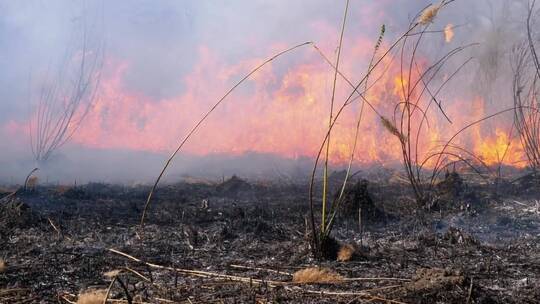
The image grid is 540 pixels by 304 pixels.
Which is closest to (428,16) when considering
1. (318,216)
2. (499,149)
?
(318,216)

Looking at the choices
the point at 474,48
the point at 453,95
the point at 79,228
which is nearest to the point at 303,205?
the point at 79,228

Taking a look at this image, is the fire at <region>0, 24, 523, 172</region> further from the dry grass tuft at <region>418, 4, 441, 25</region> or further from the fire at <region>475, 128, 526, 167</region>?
the dry grass tuft at <region>418, 4, 441, 25</region>

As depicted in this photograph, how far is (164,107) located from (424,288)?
64.5 ft

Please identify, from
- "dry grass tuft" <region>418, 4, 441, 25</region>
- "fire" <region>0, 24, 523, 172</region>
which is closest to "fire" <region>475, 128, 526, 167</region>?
"fire" <region>0, 24, 523, 172</region>

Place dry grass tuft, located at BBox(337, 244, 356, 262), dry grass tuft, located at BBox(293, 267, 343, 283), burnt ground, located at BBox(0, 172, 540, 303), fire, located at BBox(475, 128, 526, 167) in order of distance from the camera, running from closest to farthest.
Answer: burnt ground, located at BBox(0, 172, 540, 303) → dry grass tuft, located at BBox(293, 267, 343, 283) → dry grass tuft, located at BBox(337, 244, 356, 262) → fire, located at BBox(475, 128, 526, 167)

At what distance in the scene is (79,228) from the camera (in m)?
5.98

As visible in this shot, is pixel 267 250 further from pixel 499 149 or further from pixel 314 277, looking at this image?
pixel 499 149

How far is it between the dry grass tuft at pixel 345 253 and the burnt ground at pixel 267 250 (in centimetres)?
9

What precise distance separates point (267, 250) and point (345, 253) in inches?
35.6

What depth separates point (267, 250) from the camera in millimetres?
4590

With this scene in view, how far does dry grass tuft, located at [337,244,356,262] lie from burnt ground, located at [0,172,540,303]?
89 mm

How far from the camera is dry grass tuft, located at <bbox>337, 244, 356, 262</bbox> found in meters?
3.91

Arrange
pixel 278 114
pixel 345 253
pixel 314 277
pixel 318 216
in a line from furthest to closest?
pixel 278 114
pixel 318 216
pixel 345 253
pixel 314 277

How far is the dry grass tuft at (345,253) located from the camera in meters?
3.91
